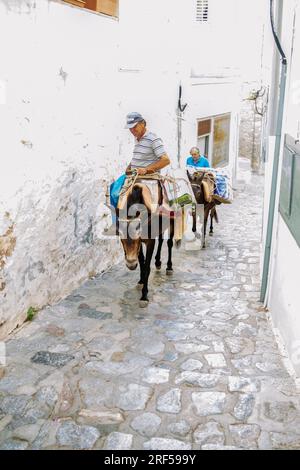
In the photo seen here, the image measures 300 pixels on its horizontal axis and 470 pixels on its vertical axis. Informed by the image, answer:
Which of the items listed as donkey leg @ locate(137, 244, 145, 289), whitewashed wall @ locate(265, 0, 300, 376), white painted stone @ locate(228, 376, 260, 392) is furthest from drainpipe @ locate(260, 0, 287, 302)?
white painted stone @ locate(228, 376, 260, 392)

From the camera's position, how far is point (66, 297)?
6844mm

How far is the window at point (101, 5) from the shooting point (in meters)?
6.37

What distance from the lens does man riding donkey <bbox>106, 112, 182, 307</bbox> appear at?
614 cm

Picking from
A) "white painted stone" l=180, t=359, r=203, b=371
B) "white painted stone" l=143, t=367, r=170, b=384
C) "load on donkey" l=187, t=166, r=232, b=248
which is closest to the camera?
"white painted stone" l=143, t=367, r=170, b=384

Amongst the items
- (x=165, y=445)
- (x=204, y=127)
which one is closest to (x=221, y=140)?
(x=204, y=127)

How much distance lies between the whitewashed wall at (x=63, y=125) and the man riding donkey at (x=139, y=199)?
2.23 feet

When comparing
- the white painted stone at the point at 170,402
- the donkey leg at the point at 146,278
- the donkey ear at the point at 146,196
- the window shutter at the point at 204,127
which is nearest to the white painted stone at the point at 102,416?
the white painted stone at the point at 170,402

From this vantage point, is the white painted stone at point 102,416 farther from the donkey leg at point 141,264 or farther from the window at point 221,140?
the window at point 221,140

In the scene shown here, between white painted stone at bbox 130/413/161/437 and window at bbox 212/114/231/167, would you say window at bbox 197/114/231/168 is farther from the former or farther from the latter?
white painted stone at bbox 130/413/161/437

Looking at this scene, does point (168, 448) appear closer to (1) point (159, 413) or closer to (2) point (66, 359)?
(1) point (159, 413)

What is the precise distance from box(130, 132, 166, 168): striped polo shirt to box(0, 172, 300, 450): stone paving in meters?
1.84

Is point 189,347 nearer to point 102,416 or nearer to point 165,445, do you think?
point 102,416
